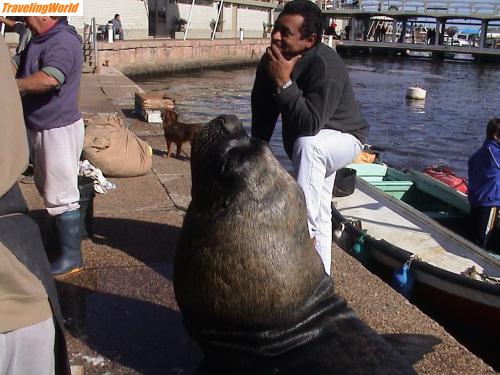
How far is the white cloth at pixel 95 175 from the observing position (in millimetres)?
6316

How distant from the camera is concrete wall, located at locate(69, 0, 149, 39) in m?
37.1

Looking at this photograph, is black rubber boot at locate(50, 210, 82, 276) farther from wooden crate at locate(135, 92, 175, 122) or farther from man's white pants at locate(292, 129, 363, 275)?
wooden crate at locate(135, 92, 175, 122)

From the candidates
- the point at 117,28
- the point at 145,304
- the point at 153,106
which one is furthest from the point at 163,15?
the point at 145,304

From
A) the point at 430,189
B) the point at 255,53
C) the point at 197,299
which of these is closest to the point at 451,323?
the point at 430,189

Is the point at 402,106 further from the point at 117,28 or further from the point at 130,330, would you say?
the point at 130,330

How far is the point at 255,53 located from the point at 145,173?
38.4m

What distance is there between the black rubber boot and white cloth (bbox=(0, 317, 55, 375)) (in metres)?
2.05

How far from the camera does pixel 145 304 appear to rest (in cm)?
393

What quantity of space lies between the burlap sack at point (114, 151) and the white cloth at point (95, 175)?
25 cm

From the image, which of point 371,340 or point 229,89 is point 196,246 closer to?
point 371,340

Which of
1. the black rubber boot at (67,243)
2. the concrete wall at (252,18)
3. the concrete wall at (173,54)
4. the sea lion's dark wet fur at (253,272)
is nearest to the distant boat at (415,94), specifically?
the concrete wall at (173,54)

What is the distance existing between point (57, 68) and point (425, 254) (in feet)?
14.2

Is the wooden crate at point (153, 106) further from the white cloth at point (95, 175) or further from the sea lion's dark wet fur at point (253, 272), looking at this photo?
the sea lion's dark wet fur at point (253, 272)

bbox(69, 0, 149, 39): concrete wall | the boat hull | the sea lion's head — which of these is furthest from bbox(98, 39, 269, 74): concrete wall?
the sea lion's head
